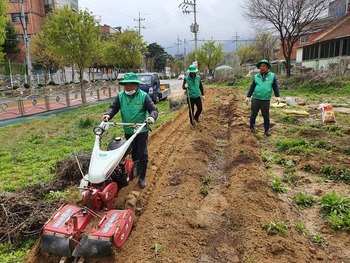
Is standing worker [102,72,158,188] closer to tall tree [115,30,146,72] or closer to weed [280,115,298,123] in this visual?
weed [280,115,298,123]

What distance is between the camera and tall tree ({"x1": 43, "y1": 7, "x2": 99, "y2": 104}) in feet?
56.1

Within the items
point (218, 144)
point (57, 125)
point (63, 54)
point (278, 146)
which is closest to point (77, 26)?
point (63, 54)

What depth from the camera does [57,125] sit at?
12.0 metres

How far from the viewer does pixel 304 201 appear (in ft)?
14.5

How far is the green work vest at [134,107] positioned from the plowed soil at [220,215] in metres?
1.14

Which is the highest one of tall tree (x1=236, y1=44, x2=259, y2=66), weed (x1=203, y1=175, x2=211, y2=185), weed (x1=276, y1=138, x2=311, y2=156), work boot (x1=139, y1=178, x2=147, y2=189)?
tall tree (x1=236, y1=44, x2=259, y2=66)

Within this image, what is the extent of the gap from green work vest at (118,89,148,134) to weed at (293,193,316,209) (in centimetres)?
255

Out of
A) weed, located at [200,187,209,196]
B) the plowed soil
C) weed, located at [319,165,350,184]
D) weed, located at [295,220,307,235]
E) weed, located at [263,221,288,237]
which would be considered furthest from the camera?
weed, located at [319,165,350,184]

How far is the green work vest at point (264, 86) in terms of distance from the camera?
7.95 metres

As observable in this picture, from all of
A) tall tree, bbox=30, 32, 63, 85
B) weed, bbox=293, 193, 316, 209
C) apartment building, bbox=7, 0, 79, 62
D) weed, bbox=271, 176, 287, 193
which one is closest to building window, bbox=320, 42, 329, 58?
tall tree, bbox=30, 32, 63, 85

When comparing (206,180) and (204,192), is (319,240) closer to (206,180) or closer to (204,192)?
(204,192)

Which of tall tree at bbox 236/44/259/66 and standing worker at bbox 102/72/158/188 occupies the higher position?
tall tree at bbox 236/44/259/66

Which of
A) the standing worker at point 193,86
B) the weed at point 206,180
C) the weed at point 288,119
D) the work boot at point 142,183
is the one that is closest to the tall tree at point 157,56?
the weed at point 288,119

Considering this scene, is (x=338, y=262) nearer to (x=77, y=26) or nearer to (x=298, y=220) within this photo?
(x=298, y=220)
